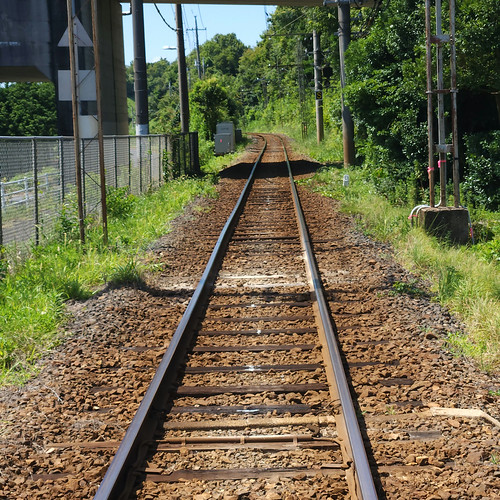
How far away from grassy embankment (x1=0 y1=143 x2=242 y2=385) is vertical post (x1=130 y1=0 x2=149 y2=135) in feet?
16.4

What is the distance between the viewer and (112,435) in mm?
5145

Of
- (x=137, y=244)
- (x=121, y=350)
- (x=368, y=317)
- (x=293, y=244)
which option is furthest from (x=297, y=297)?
(x=137, y=244)

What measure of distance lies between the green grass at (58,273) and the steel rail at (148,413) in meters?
1.30

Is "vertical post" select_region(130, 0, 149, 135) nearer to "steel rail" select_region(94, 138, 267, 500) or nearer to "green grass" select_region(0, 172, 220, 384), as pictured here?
"green grass" select_region(0, 172, 220, 384)

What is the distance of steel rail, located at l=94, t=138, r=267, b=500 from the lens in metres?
4.29

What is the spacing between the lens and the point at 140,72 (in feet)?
68.1

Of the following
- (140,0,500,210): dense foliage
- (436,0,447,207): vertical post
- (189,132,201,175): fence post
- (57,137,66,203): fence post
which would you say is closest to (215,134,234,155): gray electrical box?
(189,132,201,175): fence post

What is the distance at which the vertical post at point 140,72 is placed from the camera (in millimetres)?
20734

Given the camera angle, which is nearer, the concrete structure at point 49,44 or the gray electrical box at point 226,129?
the concrete structure at point 49,44

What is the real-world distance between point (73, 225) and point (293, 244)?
12.5ft

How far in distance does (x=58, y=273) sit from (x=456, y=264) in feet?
18.0

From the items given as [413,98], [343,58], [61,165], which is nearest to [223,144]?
[343,58]

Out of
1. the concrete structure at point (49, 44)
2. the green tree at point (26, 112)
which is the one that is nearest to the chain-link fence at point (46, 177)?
the concrete structure at point (49, 44)

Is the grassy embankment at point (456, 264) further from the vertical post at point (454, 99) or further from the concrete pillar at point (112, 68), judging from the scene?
the concrete pillar at point (112, 68)
